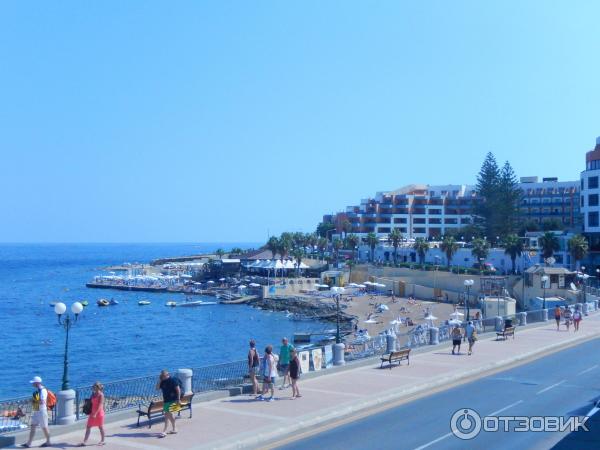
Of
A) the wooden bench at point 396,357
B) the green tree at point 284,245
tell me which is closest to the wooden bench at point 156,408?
the wooden bench at point 396,357

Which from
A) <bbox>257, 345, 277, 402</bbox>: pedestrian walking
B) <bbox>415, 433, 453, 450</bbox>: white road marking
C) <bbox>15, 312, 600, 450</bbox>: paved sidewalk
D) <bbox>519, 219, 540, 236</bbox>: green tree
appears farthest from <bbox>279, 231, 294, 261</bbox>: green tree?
<bbox>415, 433, 453, 450</bbox>: white road marking

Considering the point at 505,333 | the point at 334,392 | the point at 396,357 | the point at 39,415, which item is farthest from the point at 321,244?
the point at 39,415

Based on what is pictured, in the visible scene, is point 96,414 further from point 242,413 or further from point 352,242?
point 352,242

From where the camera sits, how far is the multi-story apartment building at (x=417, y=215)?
131 metres

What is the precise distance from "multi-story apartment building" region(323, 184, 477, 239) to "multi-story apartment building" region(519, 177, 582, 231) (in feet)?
32.5

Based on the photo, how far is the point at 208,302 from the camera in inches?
4173

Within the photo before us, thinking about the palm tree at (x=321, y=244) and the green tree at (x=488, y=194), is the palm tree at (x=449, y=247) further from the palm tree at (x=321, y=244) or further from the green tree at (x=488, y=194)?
the palm tree at (x=321, y=244)

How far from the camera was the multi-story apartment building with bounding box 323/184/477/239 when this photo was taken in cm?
13088

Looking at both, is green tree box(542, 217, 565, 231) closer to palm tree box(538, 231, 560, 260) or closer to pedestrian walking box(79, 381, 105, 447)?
palm tree box(538, 231, 560, 260)

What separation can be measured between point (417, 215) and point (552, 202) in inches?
914

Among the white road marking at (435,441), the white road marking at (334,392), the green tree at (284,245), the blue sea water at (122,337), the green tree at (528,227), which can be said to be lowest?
the blue sea water at (122,337)

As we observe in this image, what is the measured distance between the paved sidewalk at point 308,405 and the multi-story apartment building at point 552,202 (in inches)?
3854

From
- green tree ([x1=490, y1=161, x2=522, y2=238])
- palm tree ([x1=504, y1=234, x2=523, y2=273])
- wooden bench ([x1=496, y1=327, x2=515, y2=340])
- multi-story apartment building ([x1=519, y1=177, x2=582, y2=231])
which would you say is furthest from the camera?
multi-story apartment building ([x1=519, y1=177, x2=582, y2=231])

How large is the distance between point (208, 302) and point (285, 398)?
287 ft
